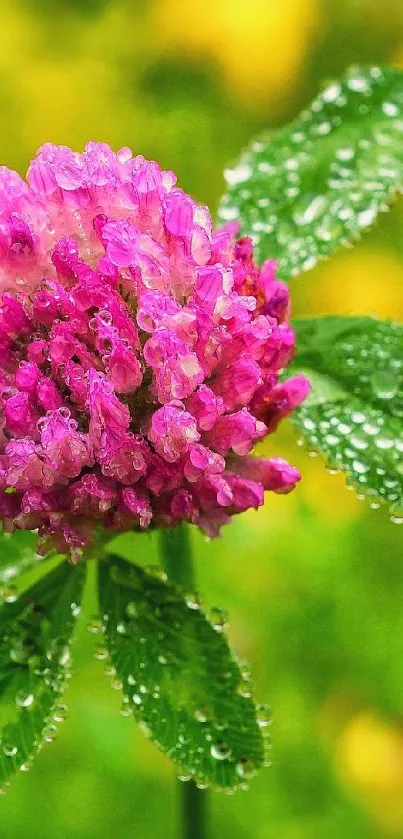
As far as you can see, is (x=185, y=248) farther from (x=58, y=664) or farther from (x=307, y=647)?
(x=307, y=647)

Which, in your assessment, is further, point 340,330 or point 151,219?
point 340,330

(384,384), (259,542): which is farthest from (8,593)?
(259,542)

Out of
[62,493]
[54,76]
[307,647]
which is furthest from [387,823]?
[54,76]

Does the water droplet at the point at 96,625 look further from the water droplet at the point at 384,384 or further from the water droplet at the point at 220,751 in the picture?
the water droplet at the point at 384,384

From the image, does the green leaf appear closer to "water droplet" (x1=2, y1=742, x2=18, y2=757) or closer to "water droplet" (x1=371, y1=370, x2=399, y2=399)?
"water droplet" (x1=2, y1=742, x2=18, y2=757)

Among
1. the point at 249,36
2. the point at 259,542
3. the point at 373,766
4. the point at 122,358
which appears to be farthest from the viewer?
the point at 249,36

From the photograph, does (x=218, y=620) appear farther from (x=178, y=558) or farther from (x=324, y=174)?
(x=324, y=174)

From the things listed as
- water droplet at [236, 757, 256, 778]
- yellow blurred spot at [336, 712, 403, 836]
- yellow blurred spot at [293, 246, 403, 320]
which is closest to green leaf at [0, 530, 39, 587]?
water droplet at [236, 757, 256, 778]
